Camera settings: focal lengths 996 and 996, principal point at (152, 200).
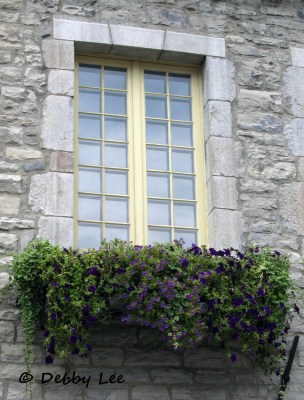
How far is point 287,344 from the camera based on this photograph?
7.83 m

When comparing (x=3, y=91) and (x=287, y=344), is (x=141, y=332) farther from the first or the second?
(x=3, y=91)

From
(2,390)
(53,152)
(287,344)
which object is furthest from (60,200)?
(287,344)

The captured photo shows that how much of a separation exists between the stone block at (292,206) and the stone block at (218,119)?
68 centimetres

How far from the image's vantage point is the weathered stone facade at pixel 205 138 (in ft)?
24.5

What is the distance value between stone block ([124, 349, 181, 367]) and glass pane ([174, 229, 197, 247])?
1.06 meters

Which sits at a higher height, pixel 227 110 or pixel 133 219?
pixel 227 110

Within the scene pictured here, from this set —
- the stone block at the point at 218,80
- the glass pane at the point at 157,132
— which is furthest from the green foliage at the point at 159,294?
the stone block at the point at 218,80

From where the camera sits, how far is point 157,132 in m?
8.59

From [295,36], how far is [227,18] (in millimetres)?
646

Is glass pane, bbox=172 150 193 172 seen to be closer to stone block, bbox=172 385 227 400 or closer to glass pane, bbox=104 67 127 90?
glass pane, bbox=104 67 127 90

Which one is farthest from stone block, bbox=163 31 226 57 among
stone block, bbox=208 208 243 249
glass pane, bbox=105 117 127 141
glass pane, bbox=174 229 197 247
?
glass pane, bbox=174 229 197 247

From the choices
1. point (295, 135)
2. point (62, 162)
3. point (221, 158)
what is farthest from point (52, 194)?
point (295, 135)

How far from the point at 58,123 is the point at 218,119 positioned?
139 centimetres

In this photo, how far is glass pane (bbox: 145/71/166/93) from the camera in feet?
28.7
